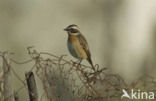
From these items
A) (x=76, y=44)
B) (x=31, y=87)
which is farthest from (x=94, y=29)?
(x=31, y=87)

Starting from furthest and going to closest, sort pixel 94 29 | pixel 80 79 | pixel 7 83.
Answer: pixel 94 29
pixel 80 79
pixel 7 83

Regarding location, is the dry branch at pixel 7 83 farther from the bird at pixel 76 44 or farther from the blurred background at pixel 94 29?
the blurred background at pixel 94 29

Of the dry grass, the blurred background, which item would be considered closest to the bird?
the dry grass

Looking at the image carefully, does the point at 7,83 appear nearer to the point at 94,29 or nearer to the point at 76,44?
the point at 76,44

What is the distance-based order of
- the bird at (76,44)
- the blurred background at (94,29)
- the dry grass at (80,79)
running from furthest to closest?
the blurred background at (94,29) < the bird at (76,44) < the dry grass at (80,79)

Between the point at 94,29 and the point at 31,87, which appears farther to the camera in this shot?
the point at 94,29

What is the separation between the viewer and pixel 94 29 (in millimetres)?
8453

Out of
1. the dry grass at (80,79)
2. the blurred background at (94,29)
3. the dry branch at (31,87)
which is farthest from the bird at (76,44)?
the dry branch at (31,87)

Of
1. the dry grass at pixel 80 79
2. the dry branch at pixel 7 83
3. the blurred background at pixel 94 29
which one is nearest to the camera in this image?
the dry branch at pixel 7 83

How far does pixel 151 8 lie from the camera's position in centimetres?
977

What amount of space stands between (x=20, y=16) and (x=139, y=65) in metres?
3.31

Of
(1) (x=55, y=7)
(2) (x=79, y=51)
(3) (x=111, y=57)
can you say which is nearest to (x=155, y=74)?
(3) (x=111, y=57)

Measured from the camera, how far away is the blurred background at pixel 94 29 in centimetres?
706

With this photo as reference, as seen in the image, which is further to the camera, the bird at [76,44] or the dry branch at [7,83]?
the bird at [76,44]
